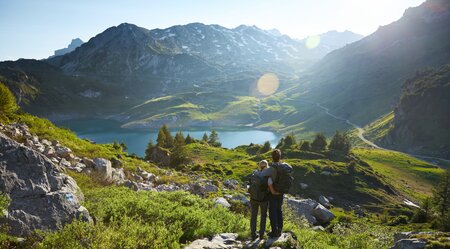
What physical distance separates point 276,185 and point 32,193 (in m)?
9.42

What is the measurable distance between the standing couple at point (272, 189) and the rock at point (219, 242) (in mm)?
973

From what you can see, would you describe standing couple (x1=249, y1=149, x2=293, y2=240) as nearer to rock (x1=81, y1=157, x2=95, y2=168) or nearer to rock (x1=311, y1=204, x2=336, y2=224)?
rock (x1=81, y1=157, x2=95, y2=168)

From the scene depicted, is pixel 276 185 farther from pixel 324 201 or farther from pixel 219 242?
pixel 324 201

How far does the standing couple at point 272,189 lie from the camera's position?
13.5 metres

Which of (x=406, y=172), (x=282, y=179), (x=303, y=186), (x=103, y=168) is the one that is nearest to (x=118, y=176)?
(x=103, y=168)

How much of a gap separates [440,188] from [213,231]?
8271 cm

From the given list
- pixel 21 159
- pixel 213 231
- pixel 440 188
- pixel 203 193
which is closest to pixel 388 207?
pixel 440 188

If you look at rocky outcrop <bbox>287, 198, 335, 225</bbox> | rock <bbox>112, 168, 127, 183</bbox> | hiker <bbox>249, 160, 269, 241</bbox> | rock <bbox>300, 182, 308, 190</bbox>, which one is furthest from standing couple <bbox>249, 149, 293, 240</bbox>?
rock <bbox>300, 182, 308, 190</bbox>

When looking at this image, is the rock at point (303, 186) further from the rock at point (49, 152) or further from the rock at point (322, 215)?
the rock at point (49, 152)

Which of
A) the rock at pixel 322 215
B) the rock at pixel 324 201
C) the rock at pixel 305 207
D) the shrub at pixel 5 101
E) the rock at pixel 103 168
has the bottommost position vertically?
the rock at pixel 324 201

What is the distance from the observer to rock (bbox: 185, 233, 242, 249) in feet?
40.1

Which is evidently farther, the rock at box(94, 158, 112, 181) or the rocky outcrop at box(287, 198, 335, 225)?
the rocky outcrop at box(287, 198, 335, 225)

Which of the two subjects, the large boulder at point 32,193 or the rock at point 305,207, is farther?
the rock at point 305,207

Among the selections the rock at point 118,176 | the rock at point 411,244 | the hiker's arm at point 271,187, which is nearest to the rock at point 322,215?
the rock at point 118,176
